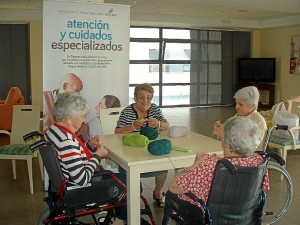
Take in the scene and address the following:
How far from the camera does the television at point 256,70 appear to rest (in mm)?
11211

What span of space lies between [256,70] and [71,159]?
32.9ft

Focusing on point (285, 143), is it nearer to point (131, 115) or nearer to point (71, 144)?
point (131, 115)

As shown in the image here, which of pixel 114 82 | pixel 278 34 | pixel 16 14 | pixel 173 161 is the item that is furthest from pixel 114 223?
pixel 278 34

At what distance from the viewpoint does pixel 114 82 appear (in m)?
3.91

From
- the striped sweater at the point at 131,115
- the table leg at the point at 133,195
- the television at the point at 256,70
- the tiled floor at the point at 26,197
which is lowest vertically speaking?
the tiled floor at the point at 26,197

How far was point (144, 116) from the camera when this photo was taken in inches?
135

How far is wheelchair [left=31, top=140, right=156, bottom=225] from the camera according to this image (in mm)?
2215

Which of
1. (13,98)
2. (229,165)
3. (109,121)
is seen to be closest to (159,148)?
(229,165)

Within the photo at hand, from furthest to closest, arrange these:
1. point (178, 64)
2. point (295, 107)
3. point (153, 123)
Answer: point (178, 64) → point (295, 107) → point (153, 123)

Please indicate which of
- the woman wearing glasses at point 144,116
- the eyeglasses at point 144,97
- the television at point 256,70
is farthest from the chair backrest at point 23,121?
the television at point 256,70

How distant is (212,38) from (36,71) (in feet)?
17.6

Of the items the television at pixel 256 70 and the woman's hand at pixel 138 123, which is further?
the television at pixel 256 70

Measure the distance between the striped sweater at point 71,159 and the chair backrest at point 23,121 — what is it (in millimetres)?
2017

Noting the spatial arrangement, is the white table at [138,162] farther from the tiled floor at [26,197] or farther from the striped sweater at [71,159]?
the tiled floor at [26,197]
